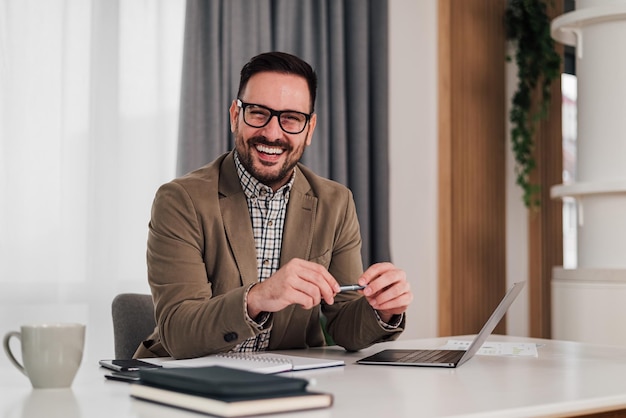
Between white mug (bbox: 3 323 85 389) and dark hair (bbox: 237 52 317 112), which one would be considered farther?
dark hair (bbox: 237 52 317 112)

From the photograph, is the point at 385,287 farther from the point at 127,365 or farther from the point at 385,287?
the point at 127,365

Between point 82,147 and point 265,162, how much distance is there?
52.5 inches

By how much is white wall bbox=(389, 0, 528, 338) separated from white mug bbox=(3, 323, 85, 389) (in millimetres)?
2896

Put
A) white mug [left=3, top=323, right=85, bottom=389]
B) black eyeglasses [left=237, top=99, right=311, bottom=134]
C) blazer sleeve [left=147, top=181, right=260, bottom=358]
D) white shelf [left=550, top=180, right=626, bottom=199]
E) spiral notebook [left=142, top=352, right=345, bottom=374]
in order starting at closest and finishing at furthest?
1. white mug [left=3, top=323, right=85, bottom=389]
2. spiral notebook [left=142, top=352, right=345, bottom=374]
3. blazer sleeve [left=147, top=181, right=260, bottom=358]
4. black eyeglasses [left=237, top=99, right=311, bottom=134]
5. white shelf [left=550, top=180, right=626, bottom=199]

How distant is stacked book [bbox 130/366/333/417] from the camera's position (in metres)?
1.06

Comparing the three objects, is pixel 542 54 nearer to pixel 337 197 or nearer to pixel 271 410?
pixel 337 197

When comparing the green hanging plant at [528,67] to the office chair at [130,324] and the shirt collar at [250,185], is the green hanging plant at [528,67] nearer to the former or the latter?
the shirt collar at [250,185]

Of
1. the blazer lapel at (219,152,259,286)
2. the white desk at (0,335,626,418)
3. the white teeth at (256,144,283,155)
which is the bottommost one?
the white desk at (0,335,626,418)

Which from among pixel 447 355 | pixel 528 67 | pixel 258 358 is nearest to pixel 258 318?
pixel 258 358

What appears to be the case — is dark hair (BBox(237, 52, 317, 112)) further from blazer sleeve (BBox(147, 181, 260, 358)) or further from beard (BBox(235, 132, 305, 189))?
blazer sleeve (BBox(147, 181, 260, 358))

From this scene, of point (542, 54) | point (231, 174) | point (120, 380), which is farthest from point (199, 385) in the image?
point (542, 54)

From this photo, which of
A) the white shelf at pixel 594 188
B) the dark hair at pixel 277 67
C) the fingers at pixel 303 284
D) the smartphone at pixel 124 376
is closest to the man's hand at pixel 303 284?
the fingers at pixel 303 284

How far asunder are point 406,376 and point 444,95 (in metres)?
2.92

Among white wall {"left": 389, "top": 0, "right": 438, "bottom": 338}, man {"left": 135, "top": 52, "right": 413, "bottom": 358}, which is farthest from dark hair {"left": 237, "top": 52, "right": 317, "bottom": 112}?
white wall {"left": 389, "top": 0, "right": 438, "bottom": 338}
